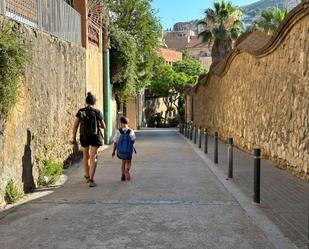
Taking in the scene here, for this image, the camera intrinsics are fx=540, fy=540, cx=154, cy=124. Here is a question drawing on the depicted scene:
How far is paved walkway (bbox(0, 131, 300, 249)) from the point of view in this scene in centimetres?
594

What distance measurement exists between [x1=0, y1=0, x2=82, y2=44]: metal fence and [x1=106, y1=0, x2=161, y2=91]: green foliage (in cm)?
1611

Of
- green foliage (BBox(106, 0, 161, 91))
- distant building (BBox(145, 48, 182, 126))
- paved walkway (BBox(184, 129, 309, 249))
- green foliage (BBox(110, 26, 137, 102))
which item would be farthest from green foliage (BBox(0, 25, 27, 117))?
distant building (BBox(145, 48, 182, 126))

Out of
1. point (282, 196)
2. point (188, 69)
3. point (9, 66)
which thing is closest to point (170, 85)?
point (188, 69)

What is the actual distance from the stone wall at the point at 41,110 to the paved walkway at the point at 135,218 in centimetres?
75

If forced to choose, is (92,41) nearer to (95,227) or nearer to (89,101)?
(89,101)

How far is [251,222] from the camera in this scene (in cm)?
691

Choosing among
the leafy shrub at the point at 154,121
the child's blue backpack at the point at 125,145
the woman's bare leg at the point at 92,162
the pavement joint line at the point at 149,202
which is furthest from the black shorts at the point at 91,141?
the leafy shrub at the point at 154,121

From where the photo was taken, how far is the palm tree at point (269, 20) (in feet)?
111

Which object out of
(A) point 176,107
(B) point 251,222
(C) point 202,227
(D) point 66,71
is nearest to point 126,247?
(C) point 202,227

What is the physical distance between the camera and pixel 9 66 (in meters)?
7.45

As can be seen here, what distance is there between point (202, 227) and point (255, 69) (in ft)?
34.3

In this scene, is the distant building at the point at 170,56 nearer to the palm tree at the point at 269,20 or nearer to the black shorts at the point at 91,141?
the palm tree at the point at 269,20

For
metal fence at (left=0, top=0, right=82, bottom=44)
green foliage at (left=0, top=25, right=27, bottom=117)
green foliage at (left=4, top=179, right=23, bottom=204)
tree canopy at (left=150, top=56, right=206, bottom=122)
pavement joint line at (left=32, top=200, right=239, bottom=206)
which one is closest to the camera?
green foliage at (left=0, top=25, right=27, bottom=117)

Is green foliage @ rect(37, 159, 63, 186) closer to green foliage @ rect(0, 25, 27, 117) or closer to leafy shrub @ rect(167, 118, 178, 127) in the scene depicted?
green foliage @ rect(0, 25, 27, 117)
